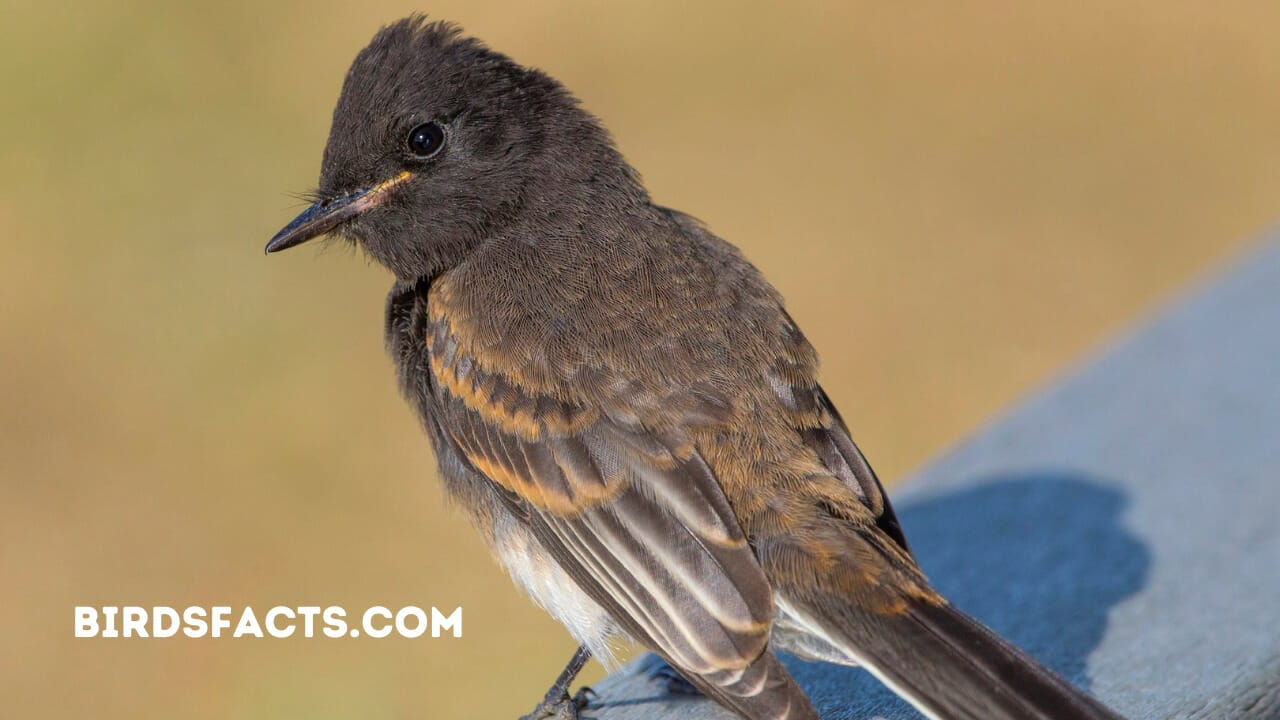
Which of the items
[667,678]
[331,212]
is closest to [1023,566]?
[667,678]

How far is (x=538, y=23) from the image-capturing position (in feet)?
35.3

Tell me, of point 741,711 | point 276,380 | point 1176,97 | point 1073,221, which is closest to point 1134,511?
point 741,711

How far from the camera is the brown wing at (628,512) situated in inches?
114

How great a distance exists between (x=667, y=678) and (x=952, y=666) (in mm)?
1059

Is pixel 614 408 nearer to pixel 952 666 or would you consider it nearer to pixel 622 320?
pixel 622 320

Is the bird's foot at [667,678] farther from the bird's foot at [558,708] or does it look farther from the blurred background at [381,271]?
the blurred background at [381,271]

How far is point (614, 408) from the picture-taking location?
319cm

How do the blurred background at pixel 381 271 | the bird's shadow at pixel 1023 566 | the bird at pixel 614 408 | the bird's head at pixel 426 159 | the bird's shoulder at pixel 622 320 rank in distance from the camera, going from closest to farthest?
the bird at pixel 614 408 < the bird's shoulder at pixel 622 320 < the bird's shadow at pixel 1023 566 < the bird's head at pixel 426 159 < the blurred background at pixel 381 271

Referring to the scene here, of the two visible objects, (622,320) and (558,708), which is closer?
(622,320)

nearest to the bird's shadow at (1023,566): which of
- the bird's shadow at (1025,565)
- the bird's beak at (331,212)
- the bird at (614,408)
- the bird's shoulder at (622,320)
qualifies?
the bird's shadow at (1025,565)

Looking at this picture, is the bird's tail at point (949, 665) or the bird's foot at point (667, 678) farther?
the bird's foot at point (667, 678)

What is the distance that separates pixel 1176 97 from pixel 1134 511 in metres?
8.18

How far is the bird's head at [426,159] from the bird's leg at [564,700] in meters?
1.02

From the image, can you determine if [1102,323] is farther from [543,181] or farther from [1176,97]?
[543,181]
